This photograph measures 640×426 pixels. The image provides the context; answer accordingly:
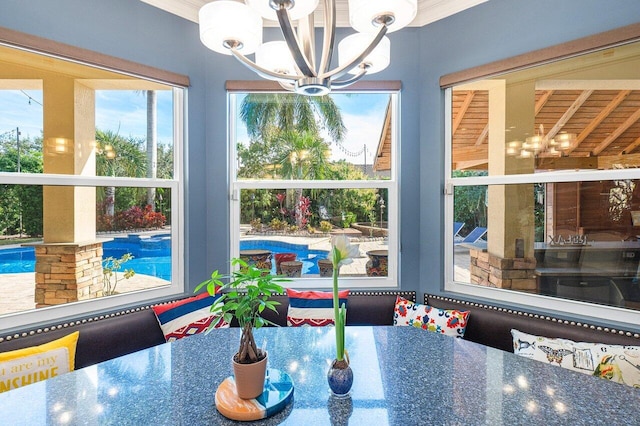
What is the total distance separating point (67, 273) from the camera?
2135 millimetres

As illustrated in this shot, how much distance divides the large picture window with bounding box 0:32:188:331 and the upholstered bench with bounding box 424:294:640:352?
199 centimetres

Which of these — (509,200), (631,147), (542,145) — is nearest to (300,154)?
(509,200)

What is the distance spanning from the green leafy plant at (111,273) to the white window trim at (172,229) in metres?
0.06

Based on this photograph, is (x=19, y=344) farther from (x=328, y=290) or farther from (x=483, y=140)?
(x=483, y=140)

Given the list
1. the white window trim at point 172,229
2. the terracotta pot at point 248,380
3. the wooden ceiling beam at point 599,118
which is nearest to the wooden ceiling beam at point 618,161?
the wooden ceiling beam at point 599,118

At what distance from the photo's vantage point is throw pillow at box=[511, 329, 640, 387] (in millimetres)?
1516

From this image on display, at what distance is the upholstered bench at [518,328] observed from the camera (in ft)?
6.09

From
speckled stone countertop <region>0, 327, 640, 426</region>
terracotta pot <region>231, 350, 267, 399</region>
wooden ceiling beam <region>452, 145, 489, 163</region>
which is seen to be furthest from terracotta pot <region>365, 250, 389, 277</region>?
terracotta pot <region>231, 350, 267, 399</region>

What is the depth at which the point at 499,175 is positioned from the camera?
236 cm

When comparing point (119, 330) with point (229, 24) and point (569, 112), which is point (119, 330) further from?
point (569, 112)

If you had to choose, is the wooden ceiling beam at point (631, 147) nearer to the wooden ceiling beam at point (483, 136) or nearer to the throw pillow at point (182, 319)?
the wooden ceiling beam at point (483, 136)

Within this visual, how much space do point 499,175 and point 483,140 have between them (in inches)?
10.7

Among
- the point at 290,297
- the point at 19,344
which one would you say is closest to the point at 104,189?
the point at 19,344

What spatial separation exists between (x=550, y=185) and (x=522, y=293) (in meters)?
0.70
